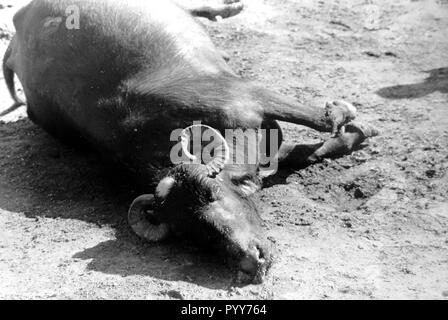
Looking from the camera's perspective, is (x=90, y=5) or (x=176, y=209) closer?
(x=176, y=209)

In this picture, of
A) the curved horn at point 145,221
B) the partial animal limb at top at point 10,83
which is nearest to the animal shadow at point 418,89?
the curved horn at point 145,221

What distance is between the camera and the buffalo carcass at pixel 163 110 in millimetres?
5012

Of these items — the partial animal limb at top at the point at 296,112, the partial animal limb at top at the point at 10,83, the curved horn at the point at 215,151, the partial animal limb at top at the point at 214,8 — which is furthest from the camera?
the partial animal limb at top at the point at 214,8

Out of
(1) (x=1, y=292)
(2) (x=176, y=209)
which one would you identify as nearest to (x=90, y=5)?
(2) (x=176, y=209)

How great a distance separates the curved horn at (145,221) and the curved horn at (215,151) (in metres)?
0.43

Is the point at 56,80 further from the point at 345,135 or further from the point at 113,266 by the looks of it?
the point at 345,135

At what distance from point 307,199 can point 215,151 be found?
915 mm

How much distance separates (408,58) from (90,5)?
Result: 3503mm

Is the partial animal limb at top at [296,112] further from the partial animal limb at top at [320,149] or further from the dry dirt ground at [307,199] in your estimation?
the dry dirt ground at [307,199]

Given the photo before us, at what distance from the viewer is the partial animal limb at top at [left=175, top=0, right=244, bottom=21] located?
8243mm

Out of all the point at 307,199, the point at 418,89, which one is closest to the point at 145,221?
the point at 307,199

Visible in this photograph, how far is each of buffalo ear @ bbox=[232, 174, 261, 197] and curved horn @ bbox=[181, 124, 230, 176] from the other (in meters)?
0.22

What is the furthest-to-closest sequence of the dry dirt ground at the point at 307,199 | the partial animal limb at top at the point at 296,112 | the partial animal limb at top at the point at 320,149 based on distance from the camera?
the partial animal limb at top at the point at 320,149
the partial animal limb at top at the point at 296,112
the dry dirt ground at the point at 307,199

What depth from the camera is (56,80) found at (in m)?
6.35
